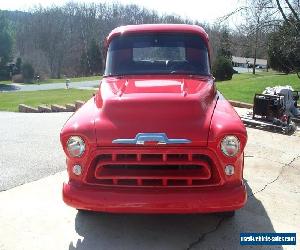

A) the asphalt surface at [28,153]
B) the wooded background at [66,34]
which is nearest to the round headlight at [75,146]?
the asphalt surface at [28,153]

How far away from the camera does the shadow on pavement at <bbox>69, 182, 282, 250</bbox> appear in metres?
3.69

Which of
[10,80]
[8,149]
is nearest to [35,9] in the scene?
[10,80]

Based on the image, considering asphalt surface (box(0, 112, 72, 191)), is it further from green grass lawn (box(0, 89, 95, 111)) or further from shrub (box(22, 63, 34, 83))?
shrub (box(22, 63, 34, 83))

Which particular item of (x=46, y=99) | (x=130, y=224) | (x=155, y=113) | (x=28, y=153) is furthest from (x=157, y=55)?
(x=46, y=99)

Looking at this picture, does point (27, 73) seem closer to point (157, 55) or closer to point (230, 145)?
point (157, 55)

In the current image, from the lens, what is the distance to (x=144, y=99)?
12.2 ft

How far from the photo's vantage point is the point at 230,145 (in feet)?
11.2

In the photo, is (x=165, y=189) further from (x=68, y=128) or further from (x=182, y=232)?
(x=68, y=128)

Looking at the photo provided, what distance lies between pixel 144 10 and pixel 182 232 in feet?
254

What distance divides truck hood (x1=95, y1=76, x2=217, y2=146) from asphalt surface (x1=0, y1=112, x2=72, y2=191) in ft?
6.99

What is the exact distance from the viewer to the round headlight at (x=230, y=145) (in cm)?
339

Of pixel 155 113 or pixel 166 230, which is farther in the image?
pixel 166 230

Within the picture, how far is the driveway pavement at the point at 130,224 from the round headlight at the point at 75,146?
0.90 metres

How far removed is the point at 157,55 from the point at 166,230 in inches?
88.8
